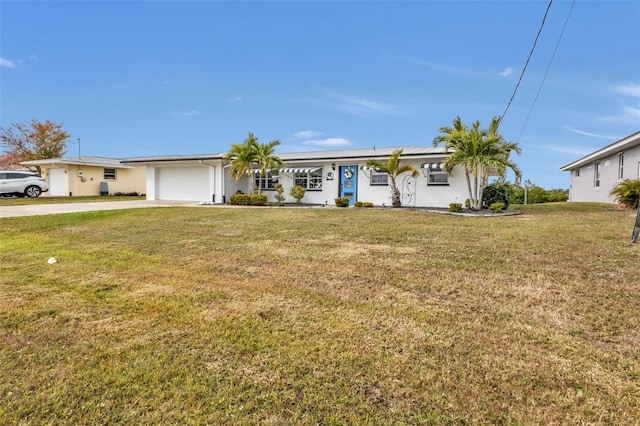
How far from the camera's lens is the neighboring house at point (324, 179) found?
17.1 meters

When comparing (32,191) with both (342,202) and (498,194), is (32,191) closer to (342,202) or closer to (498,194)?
(342,202)

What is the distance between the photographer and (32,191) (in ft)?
78.7

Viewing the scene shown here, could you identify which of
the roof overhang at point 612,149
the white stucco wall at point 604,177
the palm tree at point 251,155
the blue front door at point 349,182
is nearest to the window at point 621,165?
the white stucco wall at point 604,177

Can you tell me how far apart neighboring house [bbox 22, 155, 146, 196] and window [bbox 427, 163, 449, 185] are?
2274cm

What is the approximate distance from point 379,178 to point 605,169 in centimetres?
1476

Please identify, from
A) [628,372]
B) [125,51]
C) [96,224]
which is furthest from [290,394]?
[125,51]

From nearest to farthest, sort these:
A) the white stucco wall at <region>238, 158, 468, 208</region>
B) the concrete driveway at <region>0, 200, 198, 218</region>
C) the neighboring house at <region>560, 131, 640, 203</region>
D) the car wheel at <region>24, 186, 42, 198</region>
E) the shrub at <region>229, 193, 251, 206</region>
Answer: the concrete driveway at <region>0, 200, 198, 218</region>
the neighboring house at <region>560, 131, 640, 203</region>
the white stucco wall at <region>238, 158, 468, 208</region>
the shrub at <region>229, 193, 251, 206</region>
the car wheel at <region>24, 186, 42, 198</region>

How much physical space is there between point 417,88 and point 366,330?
15.8 m

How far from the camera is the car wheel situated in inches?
934

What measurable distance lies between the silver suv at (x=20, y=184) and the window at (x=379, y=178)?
2357 centimetres

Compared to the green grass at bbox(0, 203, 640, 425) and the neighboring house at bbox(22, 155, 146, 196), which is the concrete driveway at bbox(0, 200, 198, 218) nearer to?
the green grass at bbox(0, 203, 640, 425)

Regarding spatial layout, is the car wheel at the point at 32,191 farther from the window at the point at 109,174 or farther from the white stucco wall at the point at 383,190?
the white stucco wall at the point at 383,190

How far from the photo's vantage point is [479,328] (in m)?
3.34

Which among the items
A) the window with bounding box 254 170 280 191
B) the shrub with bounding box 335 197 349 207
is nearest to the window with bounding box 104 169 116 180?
the window with bounding box 254 170 280 191
